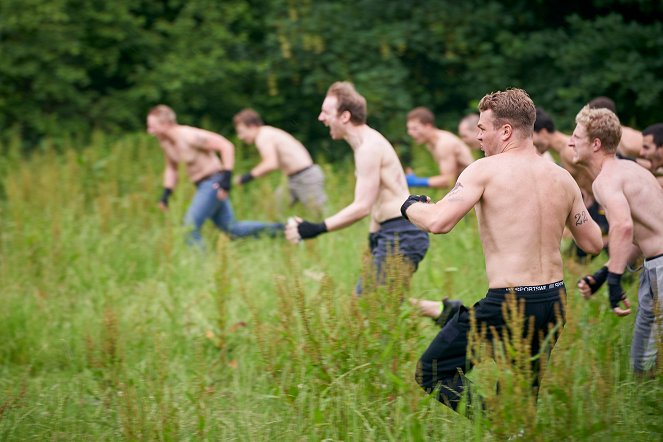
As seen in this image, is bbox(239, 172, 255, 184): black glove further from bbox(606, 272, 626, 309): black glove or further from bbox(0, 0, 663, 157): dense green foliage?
bbox(606, 272, 626, 309): black glove

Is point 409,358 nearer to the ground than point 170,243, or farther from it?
nearer to the ground

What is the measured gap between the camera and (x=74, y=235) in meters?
8.29

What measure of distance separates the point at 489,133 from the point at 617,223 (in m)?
1.02

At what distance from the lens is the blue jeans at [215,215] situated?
857 centimetres

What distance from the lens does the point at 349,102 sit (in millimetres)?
5371

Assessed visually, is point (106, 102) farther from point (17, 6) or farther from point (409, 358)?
point (409, 358)

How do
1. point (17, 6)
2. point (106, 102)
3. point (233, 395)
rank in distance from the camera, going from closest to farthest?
point (233, 395) → point (17, 6) → point (106, 102)

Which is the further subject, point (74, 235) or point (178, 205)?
point (178, 205)

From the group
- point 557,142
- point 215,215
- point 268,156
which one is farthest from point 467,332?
point 268,156

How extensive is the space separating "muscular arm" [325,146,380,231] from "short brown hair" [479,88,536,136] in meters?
1.47

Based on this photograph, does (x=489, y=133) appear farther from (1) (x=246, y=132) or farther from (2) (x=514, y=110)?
(1) (x=246, y=132)

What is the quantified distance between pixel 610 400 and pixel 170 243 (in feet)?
15.7

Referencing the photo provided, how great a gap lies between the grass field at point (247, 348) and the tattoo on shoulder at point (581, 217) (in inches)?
24.2

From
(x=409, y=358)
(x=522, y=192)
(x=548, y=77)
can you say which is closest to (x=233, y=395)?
(x=409, y=358)
